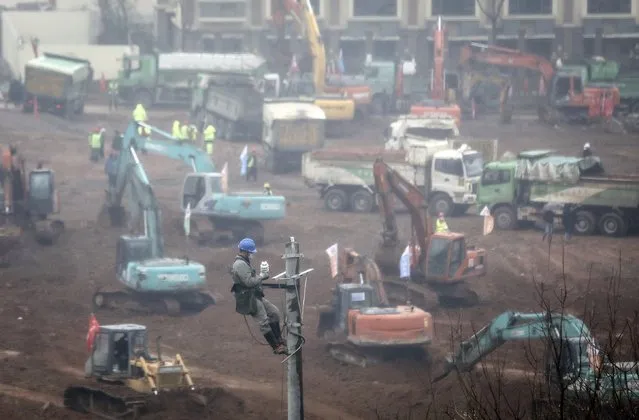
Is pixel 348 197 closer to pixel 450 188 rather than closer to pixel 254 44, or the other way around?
pixel 450 188

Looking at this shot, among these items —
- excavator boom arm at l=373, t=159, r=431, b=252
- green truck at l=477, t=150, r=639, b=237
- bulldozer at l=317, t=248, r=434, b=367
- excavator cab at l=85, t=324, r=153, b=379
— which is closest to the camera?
excavator cab at l=85, t=324, r=153, b=379

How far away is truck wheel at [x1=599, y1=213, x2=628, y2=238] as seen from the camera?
3662cm

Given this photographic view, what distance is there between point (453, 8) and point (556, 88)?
17320 mm

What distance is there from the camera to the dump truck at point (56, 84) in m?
55.3

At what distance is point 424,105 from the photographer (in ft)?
183

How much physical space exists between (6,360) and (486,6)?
53.5 meters

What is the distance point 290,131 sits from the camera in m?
47.5

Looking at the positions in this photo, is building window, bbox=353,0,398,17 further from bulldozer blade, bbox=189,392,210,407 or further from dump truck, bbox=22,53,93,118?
bulldozer blade, bbox=189,392,210,407

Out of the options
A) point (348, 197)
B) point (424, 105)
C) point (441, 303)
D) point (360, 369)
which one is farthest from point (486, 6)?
point (360, 369)

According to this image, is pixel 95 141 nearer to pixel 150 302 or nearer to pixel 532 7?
pixel 150 302

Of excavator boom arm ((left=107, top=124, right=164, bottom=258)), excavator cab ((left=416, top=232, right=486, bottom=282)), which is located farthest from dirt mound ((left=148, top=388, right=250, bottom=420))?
excavator cab ((left=416, top=232, right=486, bottom=282))

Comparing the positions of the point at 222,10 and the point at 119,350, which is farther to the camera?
the point at 222,10

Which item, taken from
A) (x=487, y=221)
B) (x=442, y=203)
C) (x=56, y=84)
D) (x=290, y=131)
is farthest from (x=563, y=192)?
(x=56, y=84)

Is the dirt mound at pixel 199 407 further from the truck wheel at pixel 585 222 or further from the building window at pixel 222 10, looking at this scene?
the building window at pixel 222 10
